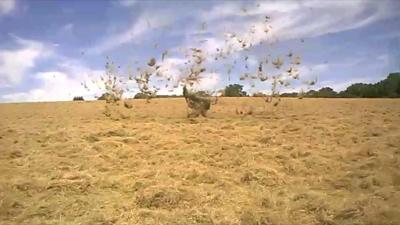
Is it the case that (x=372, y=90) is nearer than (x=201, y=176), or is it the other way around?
Answer: (x=201, y=176)

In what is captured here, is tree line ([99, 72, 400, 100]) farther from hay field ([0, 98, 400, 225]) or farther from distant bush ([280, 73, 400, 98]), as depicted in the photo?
hay field ([0, 98, 400, 225])

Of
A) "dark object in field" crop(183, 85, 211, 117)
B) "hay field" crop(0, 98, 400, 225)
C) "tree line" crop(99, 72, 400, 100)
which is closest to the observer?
"hay field" crop(0, 98, 400, 225)

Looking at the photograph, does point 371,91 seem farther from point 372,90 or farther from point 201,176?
point 201,176

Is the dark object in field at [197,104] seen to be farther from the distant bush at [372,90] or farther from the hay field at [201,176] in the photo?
the distant bush at [372,90]

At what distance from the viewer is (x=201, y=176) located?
9789 millimetres

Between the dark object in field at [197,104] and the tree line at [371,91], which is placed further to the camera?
the tree line at [371,91]

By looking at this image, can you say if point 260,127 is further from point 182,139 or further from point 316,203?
point 316,203

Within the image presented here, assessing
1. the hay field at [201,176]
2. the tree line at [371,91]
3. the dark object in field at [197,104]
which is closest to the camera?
the hay field at [201,176]

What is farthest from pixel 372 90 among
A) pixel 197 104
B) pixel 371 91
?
pixel 197 104

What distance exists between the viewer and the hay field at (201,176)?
7570 mm

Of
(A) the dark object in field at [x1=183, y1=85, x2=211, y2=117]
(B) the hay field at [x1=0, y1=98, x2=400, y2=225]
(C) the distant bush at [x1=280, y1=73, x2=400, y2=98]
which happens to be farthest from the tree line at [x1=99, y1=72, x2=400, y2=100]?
(B) the hay field at [x1=0, y1=98, x2=400, y2=225]

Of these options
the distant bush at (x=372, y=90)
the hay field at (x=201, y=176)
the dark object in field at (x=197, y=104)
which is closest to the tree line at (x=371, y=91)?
the distant bush at (x=372, y=90)

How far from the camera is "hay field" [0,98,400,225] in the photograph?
7570 millimetres

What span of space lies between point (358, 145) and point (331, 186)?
163 inches
